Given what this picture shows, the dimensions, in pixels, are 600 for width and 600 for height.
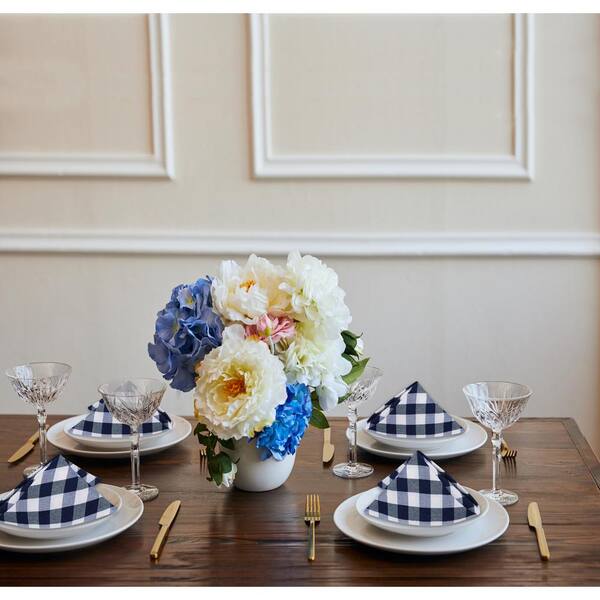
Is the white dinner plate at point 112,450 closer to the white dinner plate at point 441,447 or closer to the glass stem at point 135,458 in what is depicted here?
the glass stem at point 135,458

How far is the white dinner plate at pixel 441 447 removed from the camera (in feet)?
4.93

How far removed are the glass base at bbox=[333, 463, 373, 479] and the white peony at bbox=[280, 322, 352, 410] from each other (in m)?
0.15

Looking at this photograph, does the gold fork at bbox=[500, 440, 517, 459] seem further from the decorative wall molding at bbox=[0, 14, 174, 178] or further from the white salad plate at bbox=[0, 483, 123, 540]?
the decorative wall molding at bbox=[0, 14, 174, 178]

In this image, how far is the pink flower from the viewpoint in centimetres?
127

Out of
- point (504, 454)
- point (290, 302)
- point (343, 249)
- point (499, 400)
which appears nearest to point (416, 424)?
point (504, 454)

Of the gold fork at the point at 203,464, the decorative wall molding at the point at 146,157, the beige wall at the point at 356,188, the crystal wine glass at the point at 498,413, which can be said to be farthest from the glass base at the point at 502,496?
the decorative wall molding at the point at 146,157

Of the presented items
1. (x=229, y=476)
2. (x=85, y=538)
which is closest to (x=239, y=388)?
(x=229, y=476)

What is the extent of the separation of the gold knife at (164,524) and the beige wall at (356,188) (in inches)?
56.9

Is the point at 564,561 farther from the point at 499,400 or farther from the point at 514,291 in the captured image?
the point at 514,291

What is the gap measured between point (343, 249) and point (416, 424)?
3.72 ft

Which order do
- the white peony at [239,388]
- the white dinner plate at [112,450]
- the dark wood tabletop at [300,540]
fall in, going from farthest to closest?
1. the white dinner plate at [112,450]
2. the white peony at [239,388]
3. the dark wood tabletop at [300,540]

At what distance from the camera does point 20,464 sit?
1.52 metres

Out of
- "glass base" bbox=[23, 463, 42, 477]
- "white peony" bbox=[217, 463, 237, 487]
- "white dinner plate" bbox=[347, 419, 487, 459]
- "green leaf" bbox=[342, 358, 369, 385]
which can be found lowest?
"glass base" bbox=[23, 463, 42, 477]

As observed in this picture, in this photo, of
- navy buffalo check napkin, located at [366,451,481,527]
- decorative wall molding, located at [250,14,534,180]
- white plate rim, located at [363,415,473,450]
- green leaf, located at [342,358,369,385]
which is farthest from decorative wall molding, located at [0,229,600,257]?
navy buffalo check napkin, located at [366,451,481,527]
